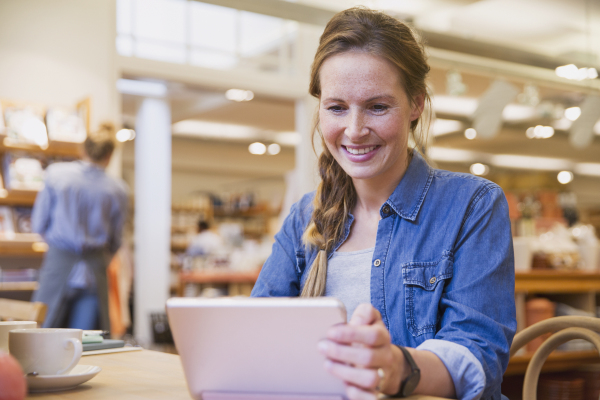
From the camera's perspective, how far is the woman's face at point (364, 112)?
44.3 inches

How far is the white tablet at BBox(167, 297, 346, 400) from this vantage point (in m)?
0.65

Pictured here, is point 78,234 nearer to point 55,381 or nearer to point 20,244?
point 20,244

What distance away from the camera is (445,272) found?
3.51 ft

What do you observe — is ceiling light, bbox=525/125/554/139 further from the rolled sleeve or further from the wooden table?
the wooden table

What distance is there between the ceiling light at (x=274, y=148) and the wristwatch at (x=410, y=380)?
11351 mm

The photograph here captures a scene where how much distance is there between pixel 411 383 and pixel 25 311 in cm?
125

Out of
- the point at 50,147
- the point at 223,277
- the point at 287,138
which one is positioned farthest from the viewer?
the point at 287,138

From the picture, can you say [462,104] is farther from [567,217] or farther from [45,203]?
[45,203]

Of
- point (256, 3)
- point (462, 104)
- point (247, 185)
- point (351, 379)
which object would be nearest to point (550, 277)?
point (256, 3)

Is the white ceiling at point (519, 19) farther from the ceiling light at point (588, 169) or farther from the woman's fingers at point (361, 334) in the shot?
the ceiling light at point (588, 169)

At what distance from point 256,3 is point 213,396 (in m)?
3.39

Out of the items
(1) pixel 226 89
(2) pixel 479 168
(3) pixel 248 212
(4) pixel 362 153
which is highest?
(2) pixel 479 168

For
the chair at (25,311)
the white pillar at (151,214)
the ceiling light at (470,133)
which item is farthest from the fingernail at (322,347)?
the ceiling light at (470,133)

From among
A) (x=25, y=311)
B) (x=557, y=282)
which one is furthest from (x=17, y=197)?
(x=557, y=282)
